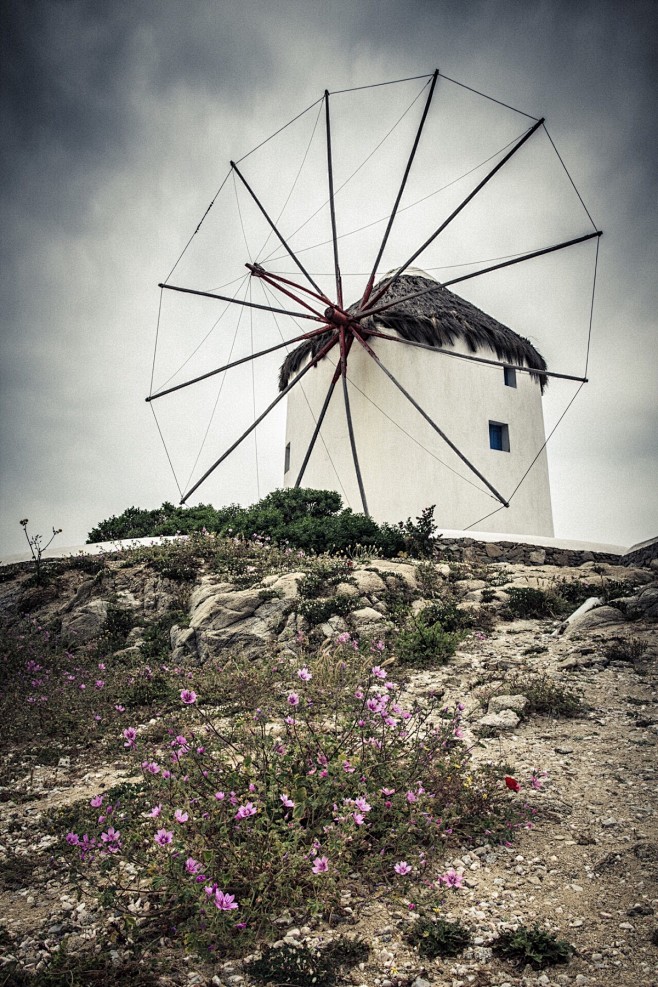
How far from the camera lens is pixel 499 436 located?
17891 millimetres

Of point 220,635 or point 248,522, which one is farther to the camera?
point 248,522

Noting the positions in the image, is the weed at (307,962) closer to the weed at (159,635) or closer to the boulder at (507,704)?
the boulder at (507,704)

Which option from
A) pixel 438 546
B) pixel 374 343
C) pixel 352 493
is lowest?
pixel 438 546

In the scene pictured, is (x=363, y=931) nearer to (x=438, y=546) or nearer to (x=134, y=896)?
(x=134, y=896)

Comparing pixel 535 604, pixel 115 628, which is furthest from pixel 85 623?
pixel 535 604

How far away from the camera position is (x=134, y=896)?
3160 millimetres

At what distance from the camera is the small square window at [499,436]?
17.7m

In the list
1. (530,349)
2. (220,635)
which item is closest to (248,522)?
(220,635)

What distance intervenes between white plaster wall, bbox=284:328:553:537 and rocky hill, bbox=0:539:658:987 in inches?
206

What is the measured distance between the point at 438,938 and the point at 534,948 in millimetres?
434

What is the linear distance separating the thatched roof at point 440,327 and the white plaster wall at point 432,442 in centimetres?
43

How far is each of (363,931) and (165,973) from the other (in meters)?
0.95

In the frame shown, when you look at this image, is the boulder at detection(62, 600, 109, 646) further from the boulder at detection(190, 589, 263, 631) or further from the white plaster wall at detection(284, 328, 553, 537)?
the white plaster wall at detection(284, 328, 553, 537)

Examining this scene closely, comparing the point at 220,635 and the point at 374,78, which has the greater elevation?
the point at 374,78
